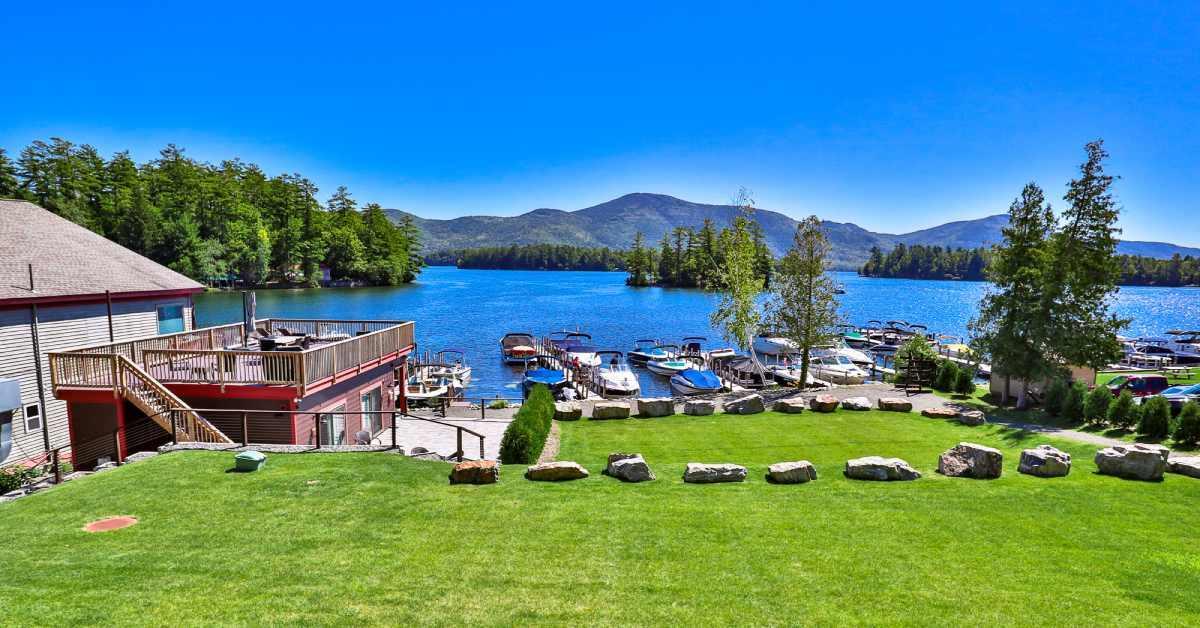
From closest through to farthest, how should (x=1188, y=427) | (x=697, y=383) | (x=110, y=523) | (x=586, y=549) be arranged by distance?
(x=586, y=549), (x=110, y=523), (x=1188, y=427), (x=697, y=383)

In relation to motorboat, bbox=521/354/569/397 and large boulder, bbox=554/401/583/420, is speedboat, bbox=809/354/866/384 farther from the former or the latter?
large boulder, bbox=554/401/583/420

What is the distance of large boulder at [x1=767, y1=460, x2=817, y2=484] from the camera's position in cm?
1121

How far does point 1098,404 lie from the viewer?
18.4m

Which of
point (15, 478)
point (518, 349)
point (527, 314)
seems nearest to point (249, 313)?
point (15, 478)

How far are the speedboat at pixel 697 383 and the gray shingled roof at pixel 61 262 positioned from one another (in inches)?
931

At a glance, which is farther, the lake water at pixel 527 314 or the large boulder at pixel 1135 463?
the lake water at pixel 527 314

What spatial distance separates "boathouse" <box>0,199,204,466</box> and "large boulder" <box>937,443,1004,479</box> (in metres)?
22.7

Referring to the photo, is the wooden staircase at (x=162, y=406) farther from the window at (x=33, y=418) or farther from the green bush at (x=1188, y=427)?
the green bush at (x=1188, y=427)

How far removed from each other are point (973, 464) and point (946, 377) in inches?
636

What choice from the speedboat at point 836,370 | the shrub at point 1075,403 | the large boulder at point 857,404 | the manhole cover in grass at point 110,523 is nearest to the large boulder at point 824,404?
the large boulder at point 857,404

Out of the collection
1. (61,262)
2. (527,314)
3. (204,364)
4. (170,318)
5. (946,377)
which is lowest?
(527,314)

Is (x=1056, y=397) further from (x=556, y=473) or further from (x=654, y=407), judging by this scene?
(x=556, y=473)

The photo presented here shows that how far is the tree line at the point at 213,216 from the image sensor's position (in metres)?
79.2

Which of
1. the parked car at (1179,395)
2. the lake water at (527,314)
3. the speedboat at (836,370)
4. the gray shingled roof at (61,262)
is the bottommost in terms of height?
the lake water at (527,314)
